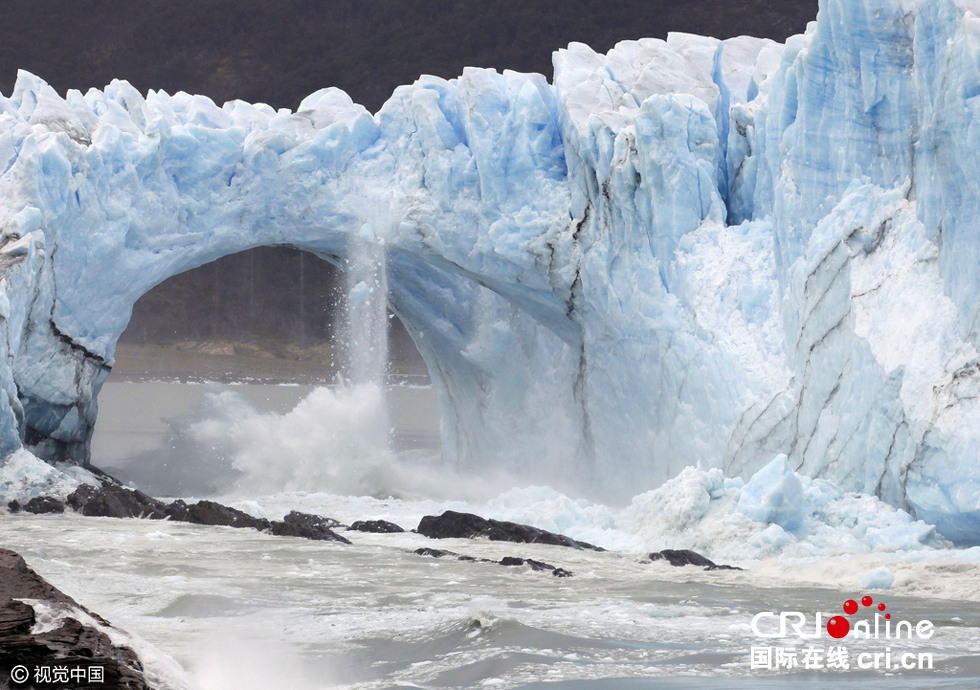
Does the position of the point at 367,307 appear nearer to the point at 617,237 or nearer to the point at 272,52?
the point at 617,237

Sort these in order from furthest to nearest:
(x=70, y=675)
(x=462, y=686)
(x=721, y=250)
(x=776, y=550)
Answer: (x=721, y=250)
(x=776, y=550)
(x=462, y=686)
(x=70, y=675)

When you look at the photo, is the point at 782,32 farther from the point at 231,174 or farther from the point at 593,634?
the point at 593,634

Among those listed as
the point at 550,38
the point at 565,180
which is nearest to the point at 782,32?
the point at 550,38

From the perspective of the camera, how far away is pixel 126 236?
1364cm

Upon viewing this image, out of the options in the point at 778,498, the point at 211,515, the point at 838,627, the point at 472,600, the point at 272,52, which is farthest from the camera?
the point at 272,52

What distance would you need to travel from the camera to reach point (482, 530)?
10883 mm

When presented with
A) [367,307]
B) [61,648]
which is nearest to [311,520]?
[367,307]

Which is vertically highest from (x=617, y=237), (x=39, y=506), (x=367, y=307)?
(x=617, y=237)

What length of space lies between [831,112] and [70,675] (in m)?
9.22

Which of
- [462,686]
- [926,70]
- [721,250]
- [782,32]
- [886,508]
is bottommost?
[462,686]

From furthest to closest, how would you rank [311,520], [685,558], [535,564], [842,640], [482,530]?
[311,520], [482,530], [685,558], [535,564], [842,640]

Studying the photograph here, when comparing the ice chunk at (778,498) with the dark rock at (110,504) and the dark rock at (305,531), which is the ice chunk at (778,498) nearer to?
the dark rock at (305,531)

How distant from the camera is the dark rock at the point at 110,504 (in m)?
11.6

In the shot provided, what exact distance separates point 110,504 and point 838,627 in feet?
26.2
